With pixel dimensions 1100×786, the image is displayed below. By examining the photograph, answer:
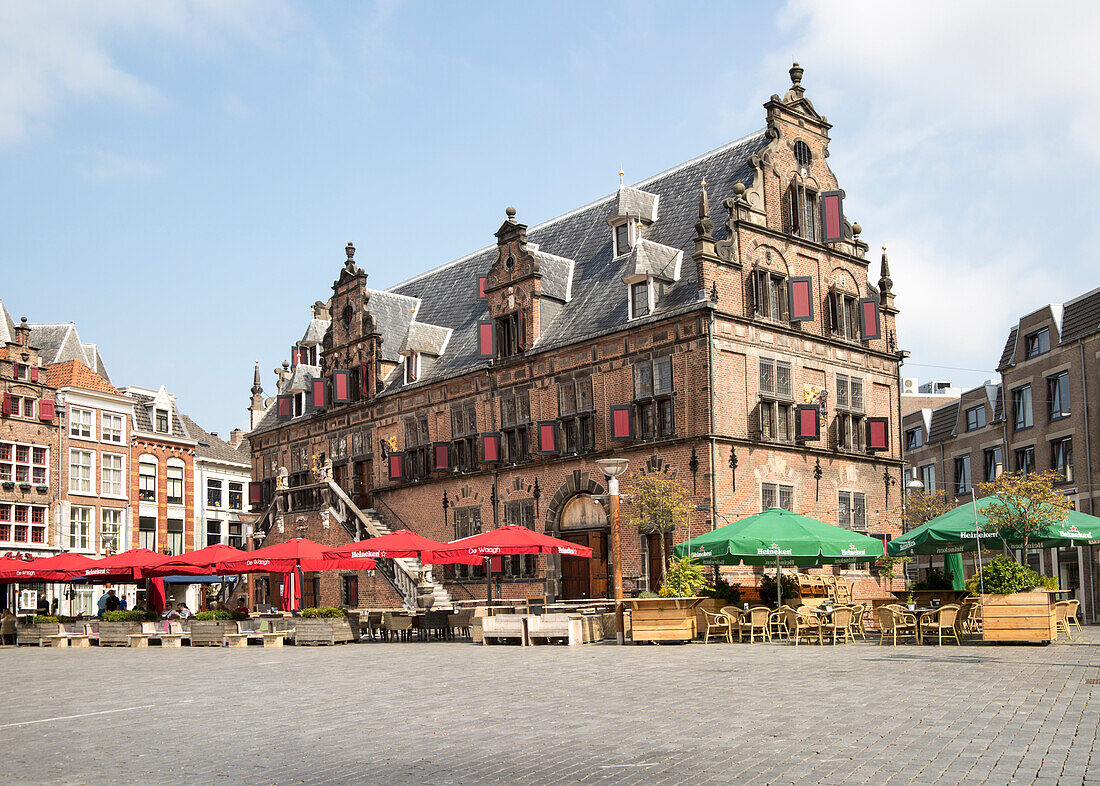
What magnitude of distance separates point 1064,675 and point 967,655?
381 cm

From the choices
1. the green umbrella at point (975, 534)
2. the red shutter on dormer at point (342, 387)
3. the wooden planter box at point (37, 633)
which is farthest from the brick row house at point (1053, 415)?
the wooden planter box at point (37, 633)

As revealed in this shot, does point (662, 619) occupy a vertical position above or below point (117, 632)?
above

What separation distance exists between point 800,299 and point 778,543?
39.6 feet

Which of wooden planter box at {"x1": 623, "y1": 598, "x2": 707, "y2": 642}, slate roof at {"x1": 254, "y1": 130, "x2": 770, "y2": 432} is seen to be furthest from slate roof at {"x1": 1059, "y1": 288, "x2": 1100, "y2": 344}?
wooden planter box at {"x1": 623, "y1": 598, "x2": 707, "y2": 642}

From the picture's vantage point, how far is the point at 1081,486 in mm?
41281

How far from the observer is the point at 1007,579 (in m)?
20.6

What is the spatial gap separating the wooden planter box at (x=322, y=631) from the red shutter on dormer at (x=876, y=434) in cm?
1688

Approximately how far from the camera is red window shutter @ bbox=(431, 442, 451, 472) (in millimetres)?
38594

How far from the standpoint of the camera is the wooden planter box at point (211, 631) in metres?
28.3

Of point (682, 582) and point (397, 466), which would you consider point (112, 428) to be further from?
point (682, 582)

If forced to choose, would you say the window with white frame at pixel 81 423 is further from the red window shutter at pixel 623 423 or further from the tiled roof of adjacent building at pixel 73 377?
the red window shutter at pixel 623 423

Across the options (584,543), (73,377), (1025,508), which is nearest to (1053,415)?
(584,543)

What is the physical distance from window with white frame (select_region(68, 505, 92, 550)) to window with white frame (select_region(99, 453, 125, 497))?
4.89 feet

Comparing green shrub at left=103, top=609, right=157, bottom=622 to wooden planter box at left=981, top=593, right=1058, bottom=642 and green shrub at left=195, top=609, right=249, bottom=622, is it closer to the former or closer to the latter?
green shrub at left=195, top=609, right=249, bottom=622
